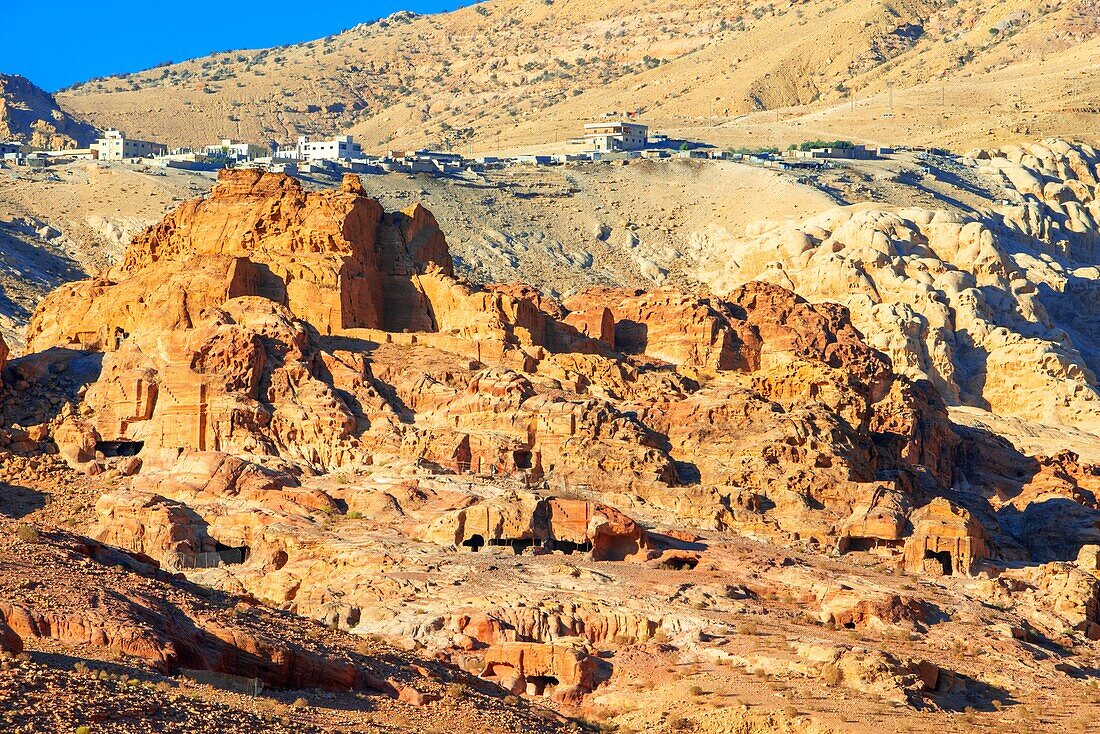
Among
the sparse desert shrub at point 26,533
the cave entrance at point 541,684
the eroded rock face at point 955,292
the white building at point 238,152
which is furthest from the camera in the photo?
the white building at point 238,152

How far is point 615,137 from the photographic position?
187 metres

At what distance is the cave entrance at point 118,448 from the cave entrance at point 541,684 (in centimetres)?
2053

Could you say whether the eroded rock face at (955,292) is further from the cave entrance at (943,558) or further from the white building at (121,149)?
the white building at (121,149)

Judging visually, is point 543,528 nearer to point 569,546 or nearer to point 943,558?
point 569,546

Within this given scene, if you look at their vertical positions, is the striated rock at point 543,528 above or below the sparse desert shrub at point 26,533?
below

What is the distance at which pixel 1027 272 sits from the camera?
134250 mm

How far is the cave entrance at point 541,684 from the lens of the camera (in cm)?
4994

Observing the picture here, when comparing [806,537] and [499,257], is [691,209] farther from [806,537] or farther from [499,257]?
[806,537]

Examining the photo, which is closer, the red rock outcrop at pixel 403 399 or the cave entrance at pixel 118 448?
the red rock outcrop at pixel 403 399

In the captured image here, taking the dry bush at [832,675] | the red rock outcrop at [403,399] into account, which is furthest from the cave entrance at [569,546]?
the dry bush at [832,675]

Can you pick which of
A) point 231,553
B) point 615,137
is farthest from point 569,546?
point 615,137

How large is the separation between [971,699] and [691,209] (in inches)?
4233

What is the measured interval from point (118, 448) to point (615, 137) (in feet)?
401

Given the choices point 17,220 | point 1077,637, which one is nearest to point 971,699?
point 1077,637
